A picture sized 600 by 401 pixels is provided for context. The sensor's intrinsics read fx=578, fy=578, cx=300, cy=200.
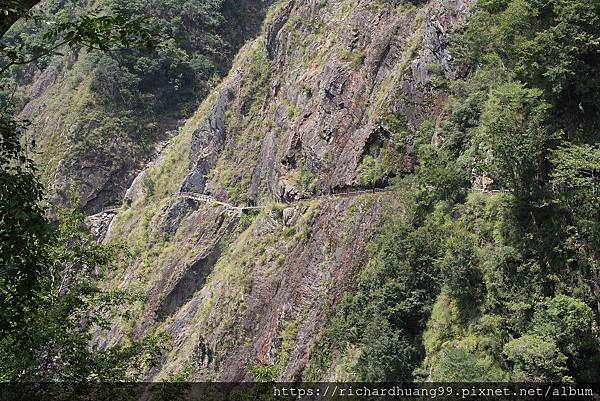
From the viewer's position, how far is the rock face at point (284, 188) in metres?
32.7

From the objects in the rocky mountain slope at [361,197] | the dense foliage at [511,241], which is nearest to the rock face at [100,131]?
the rocky mountain slope at [361,197]

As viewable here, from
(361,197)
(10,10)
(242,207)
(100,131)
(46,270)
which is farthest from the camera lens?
(100,131)

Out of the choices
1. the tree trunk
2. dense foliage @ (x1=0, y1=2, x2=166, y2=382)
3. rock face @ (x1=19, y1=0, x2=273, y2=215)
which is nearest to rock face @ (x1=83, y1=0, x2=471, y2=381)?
rock face @ (x1=19, y1=0, x2=273, y2=215)

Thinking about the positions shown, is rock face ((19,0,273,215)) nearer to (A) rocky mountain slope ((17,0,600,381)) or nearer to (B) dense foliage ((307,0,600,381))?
(A) rocky mountain slope ((17,0,600,381))

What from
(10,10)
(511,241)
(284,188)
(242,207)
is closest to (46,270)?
(10,10)

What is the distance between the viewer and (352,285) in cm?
3031

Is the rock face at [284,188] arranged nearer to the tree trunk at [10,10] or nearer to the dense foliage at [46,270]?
the dense foliage at [46,270]

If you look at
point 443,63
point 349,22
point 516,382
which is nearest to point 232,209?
point 349,22

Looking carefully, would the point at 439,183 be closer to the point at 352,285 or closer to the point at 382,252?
the point at 382,252

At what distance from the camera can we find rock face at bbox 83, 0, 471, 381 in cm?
3266

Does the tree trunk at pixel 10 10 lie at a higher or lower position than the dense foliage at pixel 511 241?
higher

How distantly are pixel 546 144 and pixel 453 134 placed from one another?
711cm

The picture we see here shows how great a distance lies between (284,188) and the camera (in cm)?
4069

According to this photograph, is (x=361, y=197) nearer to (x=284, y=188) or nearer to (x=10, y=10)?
(x=284, y=188)
